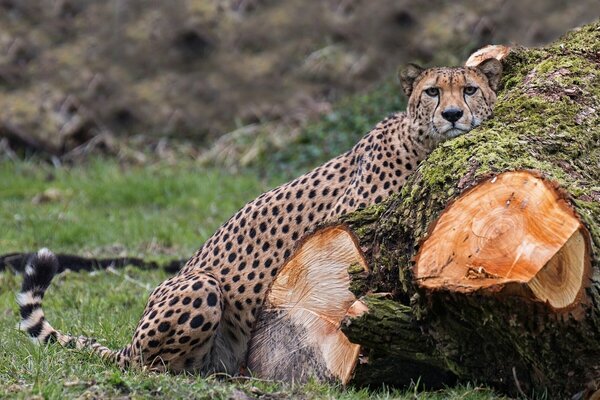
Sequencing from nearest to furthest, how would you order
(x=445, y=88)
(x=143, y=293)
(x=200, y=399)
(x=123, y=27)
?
(x=200, y=399), (x=445, y=88), (x=143, y=293), (x=123, y=27)

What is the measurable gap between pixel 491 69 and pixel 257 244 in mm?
1388

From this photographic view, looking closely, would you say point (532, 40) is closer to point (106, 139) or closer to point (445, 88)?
point (106, 139)

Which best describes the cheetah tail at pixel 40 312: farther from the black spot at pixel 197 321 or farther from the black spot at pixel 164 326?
the black spot at pixel 197 321

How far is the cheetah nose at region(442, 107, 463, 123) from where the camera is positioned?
15.1 feet

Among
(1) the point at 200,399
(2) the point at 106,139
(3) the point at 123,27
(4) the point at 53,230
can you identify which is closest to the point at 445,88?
(1) the point at 200,399

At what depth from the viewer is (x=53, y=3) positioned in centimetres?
1252

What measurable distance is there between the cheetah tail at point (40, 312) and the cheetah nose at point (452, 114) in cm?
179

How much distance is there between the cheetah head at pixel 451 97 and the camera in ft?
15.2

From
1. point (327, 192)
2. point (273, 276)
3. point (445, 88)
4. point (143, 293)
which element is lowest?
point (143, 293)

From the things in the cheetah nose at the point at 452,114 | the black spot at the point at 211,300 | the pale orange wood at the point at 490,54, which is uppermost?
the pale orange wood at the point at 490,54

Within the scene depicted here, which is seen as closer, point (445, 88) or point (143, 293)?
point (445, 88)

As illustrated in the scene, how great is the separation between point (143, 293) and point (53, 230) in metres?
1.94

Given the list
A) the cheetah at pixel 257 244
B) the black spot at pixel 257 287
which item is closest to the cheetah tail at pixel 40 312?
the cheetah at pixel 257 244

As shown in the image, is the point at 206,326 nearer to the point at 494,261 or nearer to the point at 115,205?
the point at 494,261
